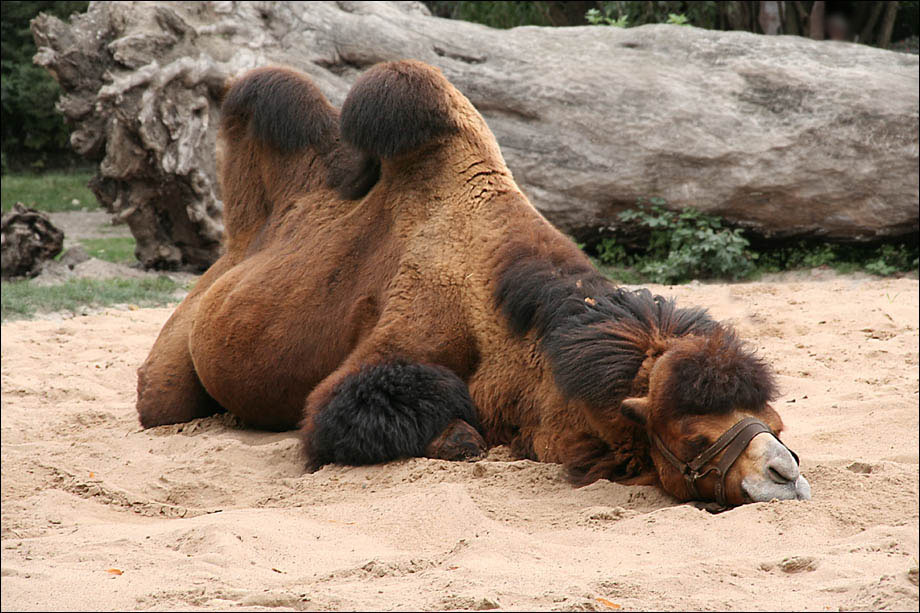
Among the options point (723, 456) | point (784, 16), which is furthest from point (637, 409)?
point (784, 16)

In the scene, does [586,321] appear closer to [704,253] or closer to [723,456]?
[723,456]

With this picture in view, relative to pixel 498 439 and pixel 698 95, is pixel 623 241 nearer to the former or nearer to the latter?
pixel 698 95

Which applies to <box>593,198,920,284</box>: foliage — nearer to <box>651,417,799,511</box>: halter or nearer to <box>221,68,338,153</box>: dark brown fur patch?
<box>221,68,338,153</box>: dark brown fur patch

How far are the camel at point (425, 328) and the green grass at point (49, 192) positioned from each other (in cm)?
1309

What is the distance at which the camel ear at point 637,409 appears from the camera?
3.49 metres

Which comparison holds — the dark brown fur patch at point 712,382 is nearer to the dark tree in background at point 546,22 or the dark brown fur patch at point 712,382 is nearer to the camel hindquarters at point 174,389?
the camel hindquarters at point 174,389

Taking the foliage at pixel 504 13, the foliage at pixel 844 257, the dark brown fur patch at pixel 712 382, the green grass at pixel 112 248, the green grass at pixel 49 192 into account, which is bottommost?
the green grass at pixel 49 192

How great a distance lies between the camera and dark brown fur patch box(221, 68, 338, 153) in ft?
18.6

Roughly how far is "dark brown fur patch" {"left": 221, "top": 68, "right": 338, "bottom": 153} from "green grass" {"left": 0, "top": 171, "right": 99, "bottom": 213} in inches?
503

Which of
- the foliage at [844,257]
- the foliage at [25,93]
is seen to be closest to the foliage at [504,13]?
the foliage at [25,93]

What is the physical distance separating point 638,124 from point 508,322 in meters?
5.76

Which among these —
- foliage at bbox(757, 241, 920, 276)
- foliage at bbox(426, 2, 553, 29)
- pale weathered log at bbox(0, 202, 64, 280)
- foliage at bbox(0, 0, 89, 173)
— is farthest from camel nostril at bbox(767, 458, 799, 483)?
foliage at bbox(0, 0, 89, 173)

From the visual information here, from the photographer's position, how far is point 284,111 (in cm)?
570

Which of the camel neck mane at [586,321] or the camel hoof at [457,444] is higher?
the camel neck mane at [586,321]
